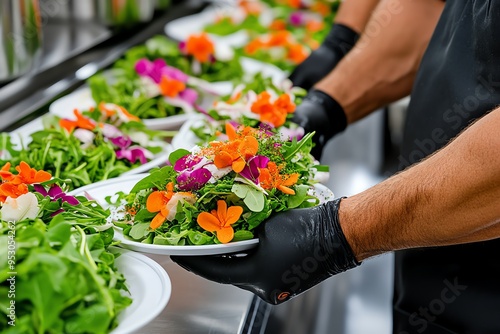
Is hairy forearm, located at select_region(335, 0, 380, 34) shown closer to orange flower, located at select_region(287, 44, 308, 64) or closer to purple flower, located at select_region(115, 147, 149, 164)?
orange flower, located at select_region(287, 44, 308, 64)

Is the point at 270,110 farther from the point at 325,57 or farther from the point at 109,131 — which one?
the point at 325,57

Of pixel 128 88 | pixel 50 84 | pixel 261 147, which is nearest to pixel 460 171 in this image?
pixel 261 147

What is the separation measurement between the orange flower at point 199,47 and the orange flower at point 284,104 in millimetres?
710

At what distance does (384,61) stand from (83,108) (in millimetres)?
908

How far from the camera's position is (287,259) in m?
1.22

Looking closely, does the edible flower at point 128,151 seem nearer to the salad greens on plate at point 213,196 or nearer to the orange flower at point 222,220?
the salad greens on plate at point 213,196

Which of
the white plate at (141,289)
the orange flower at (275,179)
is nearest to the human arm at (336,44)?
the orange flower at (275,179)

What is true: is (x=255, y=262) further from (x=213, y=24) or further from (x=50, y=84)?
(x=213, y=24)

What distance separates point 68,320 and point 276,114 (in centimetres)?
86

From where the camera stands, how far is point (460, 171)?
116 cm

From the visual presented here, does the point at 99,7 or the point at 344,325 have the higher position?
the point at 99,7

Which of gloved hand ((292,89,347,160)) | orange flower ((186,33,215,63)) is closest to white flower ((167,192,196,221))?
gloved hand ((292,89,347,160))

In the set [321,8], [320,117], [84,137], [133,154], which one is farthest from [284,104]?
[321,8]

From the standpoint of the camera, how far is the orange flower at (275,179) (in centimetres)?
125
